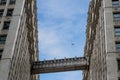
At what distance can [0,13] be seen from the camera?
71.4 metres

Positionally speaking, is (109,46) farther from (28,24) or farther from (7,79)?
(28,24)

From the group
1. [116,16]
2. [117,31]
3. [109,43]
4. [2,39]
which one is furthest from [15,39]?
[116,16]

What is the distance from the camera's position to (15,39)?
64.9 meters

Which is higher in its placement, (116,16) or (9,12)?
(9,12)

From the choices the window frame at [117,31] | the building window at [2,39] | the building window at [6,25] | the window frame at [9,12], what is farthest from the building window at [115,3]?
the building window at [2,39]

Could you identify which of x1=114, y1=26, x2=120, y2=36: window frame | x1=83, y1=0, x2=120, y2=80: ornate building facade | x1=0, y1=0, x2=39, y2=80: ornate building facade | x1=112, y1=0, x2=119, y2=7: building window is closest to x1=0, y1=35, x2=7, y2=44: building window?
x1=0, y1=0, x2=39, y2=80: ornate building facade

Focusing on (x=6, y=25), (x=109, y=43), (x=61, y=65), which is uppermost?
(x=6, y=25)

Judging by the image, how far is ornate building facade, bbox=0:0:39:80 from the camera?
6144 centimetres

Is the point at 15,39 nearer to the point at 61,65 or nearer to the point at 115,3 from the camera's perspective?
the point at 61,65

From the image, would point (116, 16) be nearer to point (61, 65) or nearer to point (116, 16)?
point (116, 16)

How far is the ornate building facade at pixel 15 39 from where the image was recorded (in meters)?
61.4

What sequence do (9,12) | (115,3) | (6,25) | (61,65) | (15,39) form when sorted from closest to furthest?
(15,39)
(115,3)
(6,25)
(9,12)
(61,65)

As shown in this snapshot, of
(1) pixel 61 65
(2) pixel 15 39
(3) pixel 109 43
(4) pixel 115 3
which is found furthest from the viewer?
(1) pixel 61 65

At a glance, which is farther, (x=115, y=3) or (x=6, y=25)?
(x=6, y=25)
